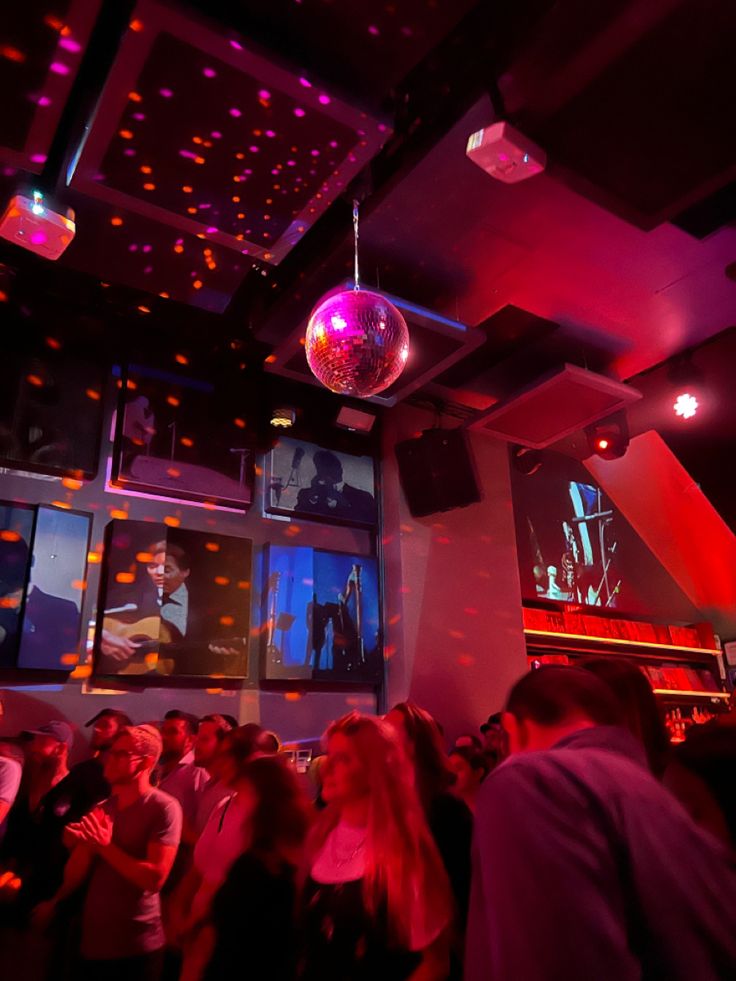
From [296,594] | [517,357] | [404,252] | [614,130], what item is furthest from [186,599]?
[614,130]

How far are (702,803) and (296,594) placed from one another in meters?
3.50

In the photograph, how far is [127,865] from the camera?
2.34 m

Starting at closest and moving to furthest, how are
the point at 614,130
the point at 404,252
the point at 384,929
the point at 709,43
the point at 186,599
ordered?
1. the point at 384,929
2. the point at 709,43
3. the point at 614,130
4. the point at 404,252
5. the point at 186,599

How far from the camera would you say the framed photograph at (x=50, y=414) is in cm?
398

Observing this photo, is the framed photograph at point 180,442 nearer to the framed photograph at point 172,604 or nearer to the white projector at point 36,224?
the framed photograph at point 172,604

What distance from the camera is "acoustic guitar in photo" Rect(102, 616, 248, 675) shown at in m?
3.97

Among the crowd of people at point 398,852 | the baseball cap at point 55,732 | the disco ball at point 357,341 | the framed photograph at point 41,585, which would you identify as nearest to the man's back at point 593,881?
the crowd of people at point 398,852

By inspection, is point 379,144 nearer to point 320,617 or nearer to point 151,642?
point 151,642

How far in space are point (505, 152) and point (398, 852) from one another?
236cm

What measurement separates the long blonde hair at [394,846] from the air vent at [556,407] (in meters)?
2.90

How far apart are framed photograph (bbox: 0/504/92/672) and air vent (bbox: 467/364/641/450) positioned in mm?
2706

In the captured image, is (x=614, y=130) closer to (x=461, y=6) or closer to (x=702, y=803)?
(x=461, y=6)

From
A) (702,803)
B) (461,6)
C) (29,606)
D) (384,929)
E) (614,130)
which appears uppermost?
(461,6)

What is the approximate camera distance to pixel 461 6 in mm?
2412
